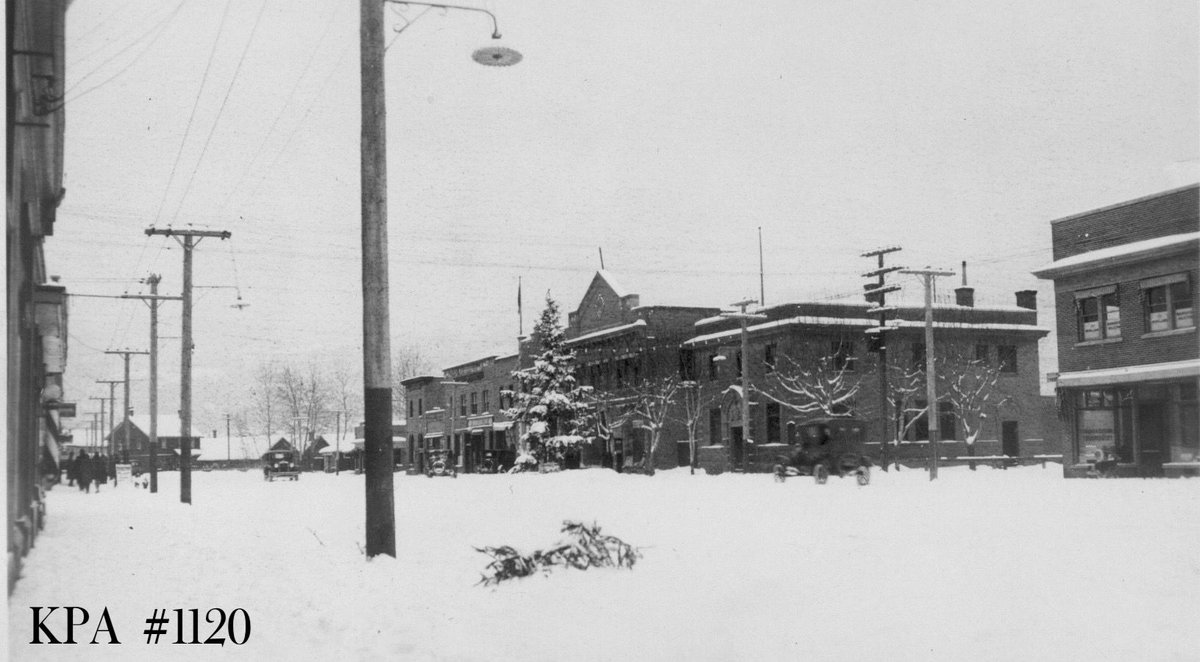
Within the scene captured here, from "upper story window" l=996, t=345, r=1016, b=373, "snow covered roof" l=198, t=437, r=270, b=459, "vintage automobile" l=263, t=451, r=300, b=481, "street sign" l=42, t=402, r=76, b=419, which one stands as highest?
"upper story window" l=996, t=345, r=1016, b=373

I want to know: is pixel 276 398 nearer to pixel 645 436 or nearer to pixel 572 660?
pixel 645 436

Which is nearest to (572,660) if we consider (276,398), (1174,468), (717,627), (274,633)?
(717,627)

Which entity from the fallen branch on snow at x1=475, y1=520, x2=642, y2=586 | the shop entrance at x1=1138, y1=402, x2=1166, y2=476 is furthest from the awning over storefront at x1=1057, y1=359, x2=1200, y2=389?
the fallen branch on snow at x1=475, y1=520, x2=642, y2=586

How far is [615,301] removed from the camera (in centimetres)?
5231

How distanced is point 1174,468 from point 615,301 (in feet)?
101

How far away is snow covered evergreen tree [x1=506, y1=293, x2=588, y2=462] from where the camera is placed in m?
48.6

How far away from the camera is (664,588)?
974cm

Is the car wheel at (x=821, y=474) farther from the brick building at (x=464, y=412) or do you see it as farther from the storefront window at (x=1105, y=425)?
the brick building at (x=464, y=412)

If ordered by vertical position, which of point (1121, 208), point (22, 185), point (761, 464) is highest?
point (1121, 208)

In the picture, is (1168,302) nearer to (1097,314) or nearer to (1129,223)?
(1129,223)

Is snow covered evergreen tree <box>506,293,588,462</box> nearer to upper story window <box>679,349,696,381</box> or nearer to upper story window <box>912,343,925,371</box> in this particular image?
upper story window <box>679,349,696,381</box>

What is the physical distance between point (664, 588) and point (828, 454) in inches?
771

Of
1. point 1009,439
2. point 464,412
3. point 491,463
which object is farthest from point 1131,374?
point 464,412

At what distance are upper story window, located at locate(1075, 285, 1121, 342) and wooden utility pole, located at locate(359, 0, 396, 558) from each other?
22408 millimetres
